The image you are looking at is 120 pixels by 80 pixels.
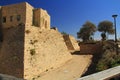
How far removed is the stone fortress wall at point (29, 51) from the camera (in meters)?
17.0

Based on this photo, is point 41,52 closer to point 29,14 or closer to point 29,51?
point 29,51

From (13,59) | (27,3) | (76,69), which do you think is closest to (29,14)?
(27,3)

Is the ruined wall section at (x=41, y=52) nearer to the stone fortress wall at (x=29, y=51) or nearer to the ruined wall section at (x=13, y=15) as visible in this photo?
the stone fortress wall at (x=29, y=51)

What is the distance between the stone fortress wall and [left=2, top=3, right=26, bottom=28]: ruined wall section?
0.19 metres

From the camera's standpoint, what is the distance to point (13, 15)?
23969 mm

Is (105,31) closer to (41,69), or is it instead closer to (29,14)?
(29,14)

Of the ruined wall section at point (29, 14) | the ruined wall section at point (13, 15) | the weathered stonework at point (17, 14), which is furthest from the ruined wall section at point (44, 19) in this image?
the ruined wall section at point (13, 15)

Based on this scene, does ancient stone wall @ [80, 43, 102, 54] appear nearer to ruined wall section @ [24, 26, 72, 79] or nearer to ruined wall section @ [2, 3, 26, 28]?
ruined wall section @ [24, 26, 72, 79]

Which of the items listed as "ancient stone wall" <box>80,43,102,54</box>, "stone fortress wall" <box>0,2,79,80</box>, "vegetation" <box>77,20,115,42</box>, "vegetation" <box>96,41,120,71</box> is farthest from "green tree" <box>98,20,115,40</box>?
"vegetation" <box>96,41,120,71</box>

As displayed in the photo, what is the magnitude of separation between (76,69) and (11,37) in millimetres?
7455

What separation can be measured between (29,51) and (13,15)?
834 cm

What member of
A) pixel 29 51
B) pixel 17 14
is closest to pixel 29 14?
pixel 17 14

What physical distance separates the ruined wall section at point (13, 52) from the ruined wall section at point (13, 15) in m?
4.64

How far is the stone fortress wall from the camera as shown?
1698cm
